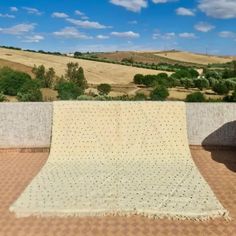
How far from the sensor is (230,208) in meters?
5.91

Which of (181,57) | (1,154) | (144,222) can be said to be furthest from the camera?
(181,57)

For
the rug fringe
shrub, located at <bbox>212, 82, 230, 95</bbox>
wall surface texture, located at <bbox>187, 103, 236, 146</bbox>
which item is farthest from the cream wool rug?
shrub, located at <bbox>212, 82, 230, 95</bbox>

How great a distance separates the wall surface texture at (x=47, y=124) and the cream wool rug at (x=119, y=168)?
1.92 feet

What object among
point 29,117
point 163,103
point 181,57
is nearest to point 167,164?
point 163,103

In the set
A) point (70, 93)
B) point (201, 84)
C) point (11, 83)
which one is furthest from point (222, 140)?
point (201, 84)

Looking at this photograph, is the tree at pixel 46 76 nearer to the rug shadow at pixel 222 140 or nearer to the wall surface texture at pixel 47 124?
the wall surface texture at pixel 47 124

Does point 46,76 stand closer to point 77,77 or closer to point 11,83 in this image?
point 77,77

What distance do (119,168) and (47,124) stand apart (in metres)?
2.52

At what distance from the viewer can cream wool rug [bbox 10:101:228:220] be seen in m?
5.85

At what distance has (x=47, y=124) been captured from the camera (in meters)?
9.05

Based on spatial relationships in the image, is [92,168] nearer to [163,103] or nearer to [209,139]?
[163,103]

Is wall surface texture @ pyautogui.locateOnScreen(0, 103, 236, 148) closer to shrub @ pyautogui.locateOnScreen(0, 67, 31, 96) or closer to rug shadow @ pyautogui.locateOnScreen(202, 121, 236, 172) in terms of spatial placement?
rug shadow @ pyautogui.locateOnScreen(202, 121, 236, 172)

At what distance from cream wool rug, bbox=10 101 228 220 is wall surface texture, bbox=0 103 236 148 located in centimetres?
59

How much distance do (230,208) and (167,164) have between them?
209 cm
